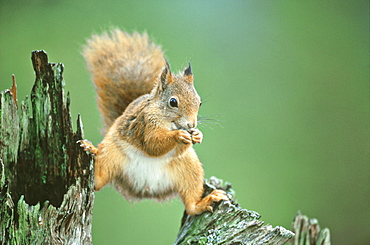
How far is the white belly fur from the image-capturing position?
1.45m

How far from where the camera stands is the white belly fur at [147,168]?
145cm

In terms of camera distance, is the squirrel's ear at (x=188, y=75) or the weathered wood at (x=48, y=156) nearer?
the weathered wood at (x=48, y=156)

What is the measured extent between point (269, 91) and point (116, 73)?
122cm

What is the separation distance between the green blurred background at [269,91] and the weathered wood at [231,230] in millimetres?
1011

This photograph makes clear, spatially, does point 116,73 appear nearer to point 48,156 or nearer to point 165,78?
point 165,78

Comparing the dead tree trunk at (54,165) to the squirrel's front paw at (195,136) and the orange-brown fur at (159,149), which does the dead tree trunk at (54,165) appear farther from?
the squirrel's front paw at (195,136)

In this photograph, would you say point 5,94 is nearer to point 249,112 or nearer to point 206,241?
point 206,241

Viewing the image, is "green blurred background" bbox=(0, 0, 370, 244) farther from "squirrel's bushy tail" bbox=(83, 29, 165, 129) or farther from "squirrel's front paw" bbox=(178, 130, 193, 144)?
"squirrel's front paw" bbox=(178, 130, 193, 144)

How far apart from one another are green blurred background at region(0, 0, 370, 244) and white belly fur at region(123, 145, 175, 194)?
925mm

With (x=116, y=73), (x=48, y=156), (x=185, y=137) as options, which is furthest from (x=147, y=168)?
(x=116, y=73)

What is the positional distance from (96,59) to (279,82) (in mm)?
1312

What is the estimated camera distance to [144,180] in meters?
1.46

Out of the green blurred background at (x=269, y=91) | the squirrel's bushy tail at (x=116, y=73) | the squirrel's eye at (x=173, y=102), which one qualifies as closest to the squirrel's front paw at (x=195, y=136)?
the squirrel's eye at (x=173, y=102)

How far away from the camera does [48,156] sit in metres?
1.23
